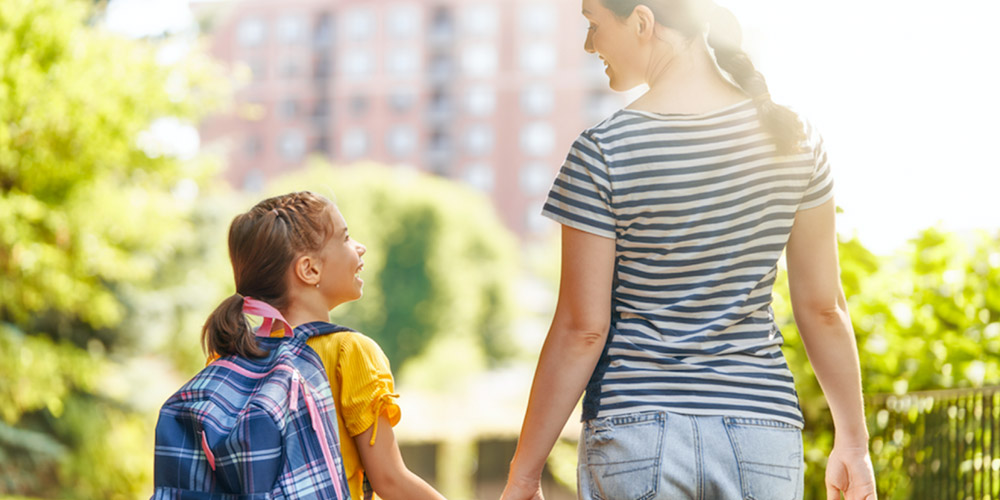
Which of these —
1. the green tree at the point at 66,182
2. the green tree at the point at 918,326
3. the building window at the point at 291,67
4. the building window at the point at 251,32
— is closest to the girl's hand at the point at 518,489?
the green tree at the point at 918,326

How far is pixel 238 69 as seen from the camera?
11.3 meters

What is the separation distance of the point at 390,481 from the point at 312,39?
69165mm

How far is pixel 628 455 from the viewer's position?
1.53 metres

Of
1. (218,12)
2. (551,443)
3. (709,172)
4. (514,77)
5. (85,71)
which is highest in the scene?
(514,77)

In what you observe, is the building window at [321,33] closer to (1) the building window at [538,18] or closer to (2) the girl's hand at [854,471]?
(1) the building window at [538,18]

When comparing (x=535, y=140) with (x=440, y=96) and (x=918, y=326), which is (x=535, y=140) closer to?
(x=440, y=96)

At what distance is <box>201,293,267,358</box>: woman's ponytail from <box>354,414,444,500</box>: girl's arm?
280mm

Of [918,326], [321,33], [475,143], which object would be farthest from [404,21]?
[918,326]

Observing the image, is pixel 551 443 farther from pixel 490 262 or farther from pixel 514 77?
pixel 514 77

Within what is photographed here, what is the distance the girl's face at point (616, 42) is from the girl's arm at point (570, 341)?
0.32 m

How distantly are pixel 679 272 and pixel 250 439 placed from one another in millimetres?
837

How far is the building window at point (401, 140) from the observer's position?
64.9 meters

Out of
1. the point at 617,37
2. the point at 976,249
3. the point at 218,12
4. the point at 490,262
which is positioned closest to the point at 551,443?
the point at 617,37

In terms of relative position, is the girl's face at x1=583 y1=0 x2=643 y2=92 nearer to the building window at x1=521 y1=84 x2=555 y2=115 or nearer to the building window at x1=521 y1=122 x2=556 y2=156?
the building window at x1=521 y1=122 x2=556 y2=156
